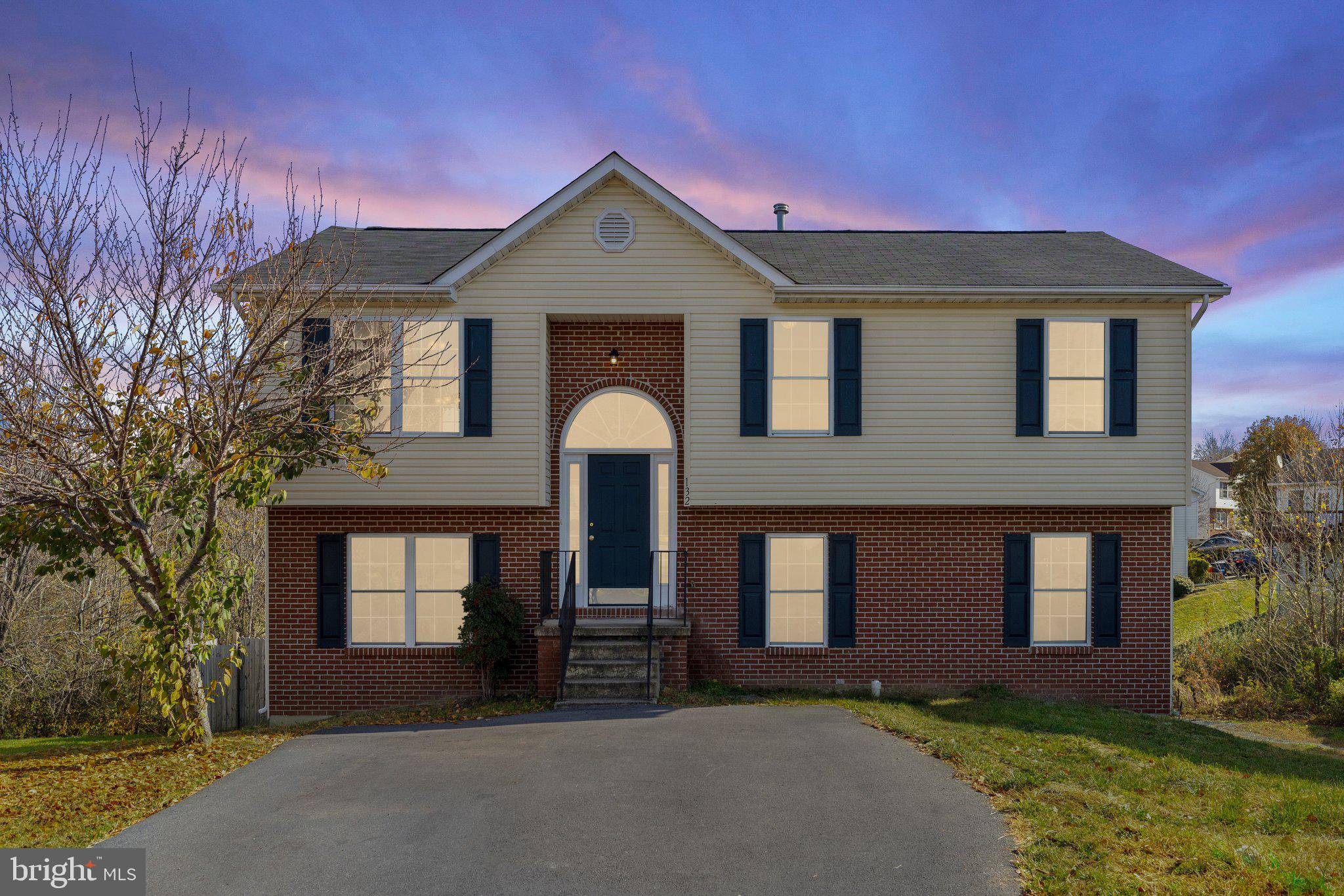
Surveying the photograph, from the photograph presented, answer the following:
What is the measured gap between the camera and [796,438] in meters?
11.8

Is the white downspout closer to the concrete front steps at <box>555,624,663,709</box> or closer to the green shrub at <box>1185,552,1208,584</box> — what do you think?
the concrete front steps at <box>555,624,663,709</box>

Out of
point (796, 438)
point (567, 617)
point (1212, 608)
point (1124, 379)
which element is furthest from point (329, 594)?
point (1212, 608)

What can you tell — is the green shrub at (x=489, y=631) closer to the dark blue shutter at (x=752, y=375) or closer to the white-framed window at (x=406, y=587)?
the white-framed window at (x=406, y=587)

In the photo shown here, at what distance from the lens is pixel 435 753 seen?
27.7 feet

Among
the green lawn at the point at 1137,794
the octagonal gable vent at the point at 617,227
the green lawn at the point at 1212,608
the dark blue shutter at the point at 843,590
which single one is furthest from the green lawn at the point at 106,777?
the green lawn at the point at 1212,608

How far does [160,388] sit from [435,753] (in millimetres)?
4678

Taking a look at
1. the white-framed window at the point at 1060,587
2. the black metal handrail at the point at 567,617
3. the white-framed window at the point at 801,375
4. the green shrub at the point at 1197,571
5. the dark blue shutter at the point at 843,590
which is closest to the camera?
the black metal handrail at the point at 567,617

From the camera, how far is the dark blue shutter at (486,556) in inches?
473

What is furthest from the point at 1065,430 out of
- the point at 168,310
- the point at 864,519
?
the point at 168,310

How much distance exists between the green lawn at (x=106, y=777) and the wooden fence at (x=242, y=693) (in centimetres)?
134

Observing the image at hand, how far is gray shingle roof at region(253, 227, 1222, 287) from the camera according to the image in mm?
11898

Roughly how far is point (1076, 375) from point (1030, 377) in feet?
2.70

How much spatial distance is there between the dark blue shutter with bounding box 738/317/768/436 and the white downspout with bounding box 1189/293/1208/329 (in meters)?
6.41

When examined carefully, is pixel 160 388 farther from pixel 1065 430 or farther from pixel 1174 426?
pixel 1174 426
